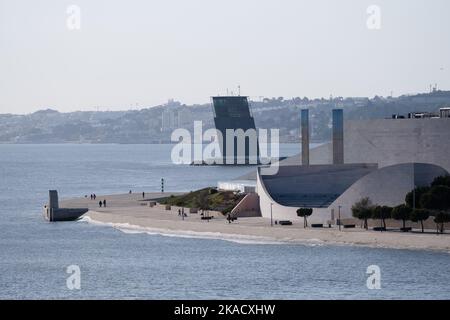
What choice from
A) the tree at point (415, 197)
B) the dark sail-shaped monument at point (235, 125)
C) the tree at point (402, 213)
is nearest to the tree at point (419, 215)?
the tree at point (402, 213)

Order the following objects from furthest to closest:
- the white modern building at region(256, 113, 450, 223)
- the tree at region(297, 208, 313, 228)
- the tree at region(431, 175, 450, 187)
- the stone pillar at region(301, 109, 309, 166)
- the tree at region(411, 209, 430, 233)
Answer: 1. the stone pillar at region(301, 109, 309, 166)
2. the white modern building at region(256, 113, 450, 223)
3. the tree at region(297, 208, 313, 228)
4. the tree at region(431, 175, 450, 187)
5. the tree at region(411, 209, 430, 233)

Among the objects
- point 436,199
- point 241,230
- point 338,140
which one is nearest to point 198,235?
point 241,230

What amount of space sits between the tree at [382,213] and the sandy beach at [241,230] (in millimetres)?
917

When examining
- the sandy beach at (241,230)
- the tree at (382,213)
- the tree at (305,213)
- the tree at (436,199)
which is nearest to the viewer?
the sandy beach at (241,230)

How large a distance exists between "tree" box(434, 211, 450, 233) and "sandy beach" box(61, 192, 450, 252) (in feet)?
2.40

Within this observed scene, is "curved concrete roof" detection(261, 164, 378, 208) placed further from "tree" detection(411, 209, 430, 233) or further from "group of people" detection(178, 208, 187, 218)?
"tree" detection(411, 209, 430, 233)

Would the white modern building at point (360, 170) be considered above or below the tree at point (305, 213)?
above

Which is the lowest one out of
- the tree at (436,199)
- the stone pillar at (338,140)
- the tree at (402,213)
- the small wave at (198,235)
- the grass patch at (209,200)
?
the small wave at (198,235)

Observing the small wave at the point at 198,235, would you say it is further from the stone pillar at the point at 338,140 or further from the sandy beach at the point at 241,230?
the stone pillar at the point at 338,140

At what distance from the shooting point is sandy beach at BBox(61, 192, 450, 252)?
176ft

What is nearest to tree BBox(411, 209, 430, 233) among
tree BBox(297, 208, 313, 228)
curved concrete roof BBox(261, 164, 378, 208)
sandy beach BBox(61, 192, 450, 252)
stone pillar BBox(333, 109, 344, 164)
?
sandy beach BBox(61, 192, 450, 252)

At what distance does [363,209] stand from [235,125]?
11279 cm

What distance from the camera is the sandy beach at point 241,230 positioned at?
53750mm

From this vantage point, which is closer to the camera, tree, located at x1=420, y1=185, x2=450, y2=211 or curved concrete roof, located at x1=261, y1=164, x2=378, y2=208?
tree, located at x1=420, y1=185, x2=450, y2=211
